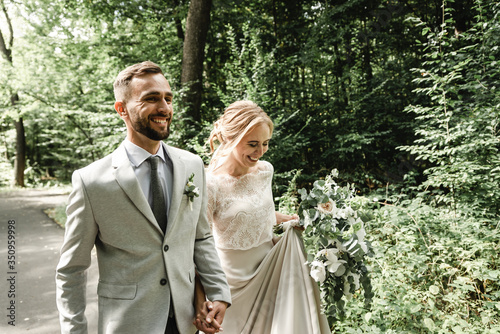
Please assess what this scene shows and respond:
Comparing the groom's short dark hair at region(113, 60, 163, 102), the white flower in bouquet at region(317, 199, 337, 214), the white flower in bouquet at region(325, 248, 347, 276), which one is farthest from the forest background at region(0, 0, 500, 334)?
the groom's short dark hair at region(113, 60, 163, 102)

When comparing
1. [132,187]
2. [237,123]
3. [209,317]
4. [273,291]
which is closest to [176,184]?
[132,187]

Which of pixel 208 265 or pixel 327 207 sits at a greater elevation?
pixel 327 207

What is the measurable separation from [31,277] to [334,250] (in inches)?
213

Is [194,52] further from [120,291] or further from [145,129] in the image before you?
[120,291]

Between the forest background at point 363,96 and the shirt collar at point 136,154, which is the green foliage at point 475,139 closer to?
the forest background at point 363,96

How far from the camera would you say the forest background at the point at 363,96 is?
12.0 feet

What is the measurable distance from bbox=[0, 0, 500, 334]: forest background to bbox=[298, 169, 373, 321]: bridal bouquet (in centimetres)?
104

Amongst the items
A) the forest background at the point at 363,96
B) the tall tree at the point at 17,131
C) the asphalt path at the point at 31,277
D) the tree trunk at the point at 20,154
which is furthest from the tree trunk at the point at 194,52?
the tree trunk at the point at 20,154

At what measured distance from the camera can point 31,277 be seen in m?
5.49

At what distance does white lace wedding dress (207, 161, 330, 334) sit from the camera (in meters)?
2.35

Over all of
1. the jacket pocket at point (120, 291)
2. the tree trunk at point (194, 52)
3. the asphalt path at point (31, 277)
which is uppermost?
the tree trunk at point (194, 52)

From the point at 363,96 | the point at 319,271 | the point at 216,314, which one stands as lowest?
the point at 216,314

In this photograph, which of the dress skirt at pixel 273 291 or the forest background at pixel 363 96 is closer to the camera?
the dress skirt at pixel 273 291

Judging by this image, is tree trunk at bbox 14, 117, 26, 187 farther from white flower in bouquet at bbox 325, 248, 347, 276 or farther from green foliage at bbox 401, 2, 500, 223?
white flower in bouquet at bbox 325, 248, 347, 276
